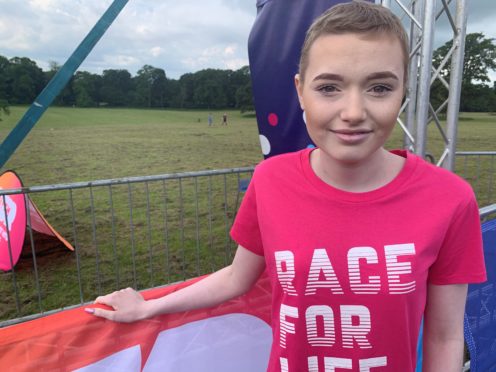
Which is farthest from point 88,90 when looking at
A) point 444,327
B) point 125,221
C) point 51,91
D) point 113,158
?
point 444,327

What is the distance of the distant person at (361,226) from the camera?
77 cm

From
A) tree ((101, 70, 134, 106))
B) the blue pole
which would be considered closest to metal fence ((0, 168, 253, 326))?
the blue pole

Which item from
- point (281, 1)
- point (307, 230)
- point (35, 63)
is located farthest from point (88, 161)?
point (307, 230)

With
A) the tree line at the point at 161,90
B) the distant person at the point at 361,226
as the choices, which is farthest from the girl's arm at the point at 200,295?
the tree line at the point at 161,90

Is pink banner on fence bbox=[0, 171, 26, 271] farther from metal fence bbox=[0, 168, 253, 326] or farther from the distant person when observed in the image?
the distant person

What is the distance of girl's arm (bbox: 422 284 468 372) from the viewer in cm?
89

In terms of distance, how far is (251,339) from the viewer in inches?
65.7

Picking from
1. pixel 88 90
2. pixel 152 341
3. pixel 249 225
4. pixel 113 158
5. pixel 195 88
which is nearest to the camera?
pixel 249 225

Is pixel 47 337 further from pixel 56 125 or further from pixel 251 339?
pixel 56 125

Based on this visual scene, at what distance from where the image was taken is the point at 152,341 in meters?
A: 1.38

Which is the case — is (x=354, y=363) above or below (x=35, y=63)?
below

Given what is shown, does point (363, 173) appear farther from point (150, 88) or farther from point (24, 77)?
point (150, 88)

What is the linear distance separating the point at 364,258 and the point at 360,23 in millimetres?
494

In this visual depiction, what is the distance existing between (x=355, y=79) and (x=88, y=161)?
16.6 metres
